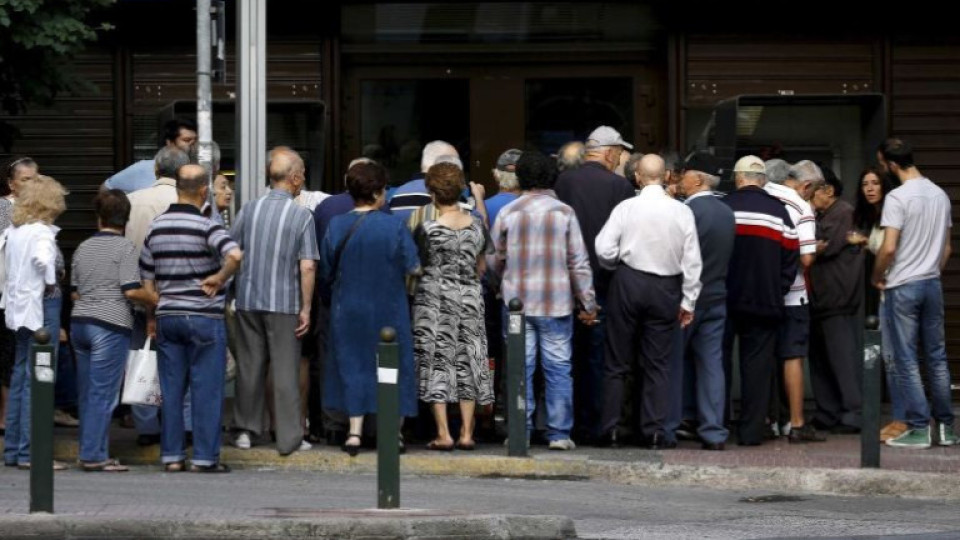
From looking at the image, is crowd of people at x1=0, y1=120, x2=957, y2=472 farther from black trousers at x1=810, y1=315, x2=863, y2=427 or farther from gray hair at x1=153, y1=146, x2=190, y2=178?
black trousers at x1=810, y1=315, x2=863, y2=427

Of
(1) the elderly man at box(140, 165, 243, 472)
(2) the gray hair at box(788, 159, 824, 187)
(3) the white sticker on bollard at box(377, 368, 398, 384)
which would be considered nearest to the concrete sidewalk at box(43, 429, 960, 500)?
(1) the elderly man at box(140, 165, 243, 472)

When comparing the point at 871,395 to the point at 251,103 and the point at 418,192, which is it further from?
the point at 251,103

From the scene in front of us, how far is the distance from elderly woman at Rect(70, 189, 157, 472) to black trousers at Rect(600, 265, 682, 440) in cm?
300

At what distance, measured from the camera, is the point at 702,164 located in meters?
13.8

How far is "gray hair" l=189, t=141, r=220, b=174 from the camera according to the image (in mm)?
13071

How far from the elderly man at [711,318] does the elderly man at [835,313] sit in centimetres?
127

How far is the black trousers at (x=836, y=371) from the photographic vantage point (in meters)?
14.6

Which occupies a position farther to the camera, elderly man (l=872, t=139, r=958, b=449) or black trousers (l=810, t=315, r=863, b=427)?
black trousers (l=810, t=315, r=863, b=427)

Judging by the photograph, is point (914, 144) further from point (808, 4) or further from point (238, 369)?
point (238, 369)

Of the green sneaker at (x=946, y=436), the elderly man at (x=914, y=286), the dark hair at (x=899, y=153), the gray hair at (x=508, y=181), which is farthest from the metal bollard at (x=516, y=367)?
the green sneaker at (x=946, y=436)

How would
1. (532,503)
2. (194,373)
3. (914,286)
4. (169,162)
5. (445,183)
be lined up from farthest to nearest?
(914,286)
(169,162)
(445,183)
(194,373)
(532,503)

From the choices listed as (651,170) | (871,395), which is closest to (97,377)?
(651,170)

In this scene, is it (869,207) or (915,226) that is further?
(869,207)

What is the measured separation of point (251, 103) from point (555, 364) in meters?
2.61
